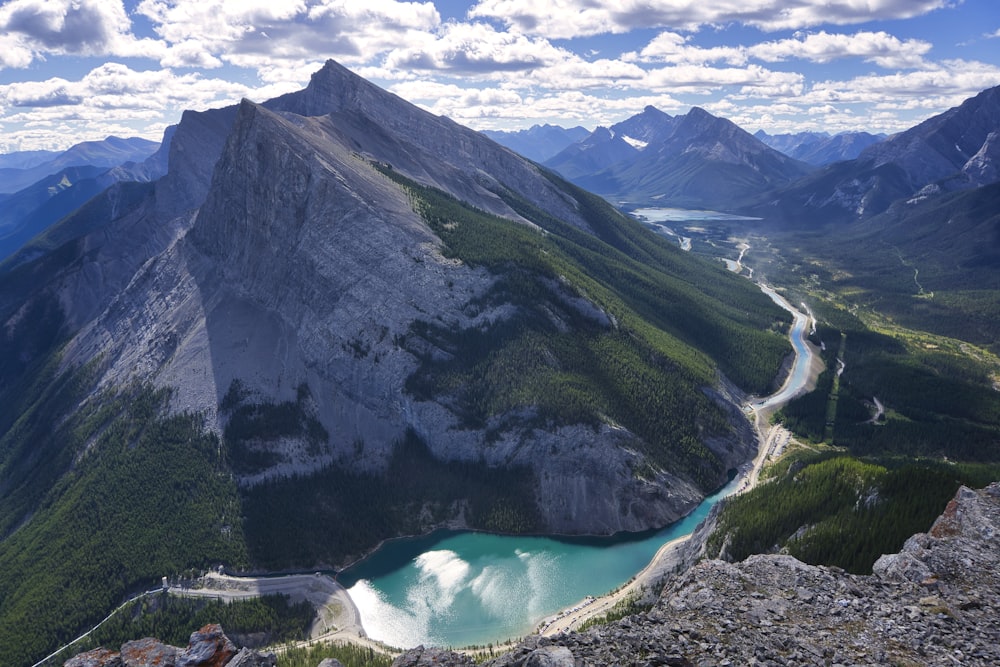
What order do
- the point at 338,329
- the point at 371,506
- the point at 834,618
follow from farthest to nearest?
the point at 338,329, the point at 371,506, the point at 834,618

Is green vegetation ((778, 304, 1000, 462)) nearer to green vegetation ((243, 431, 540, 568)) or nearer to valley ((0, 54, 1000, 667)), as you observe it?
valley ((0, 54, 1000, 667))

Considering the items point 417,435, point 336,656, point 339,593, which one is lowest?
point 339,593

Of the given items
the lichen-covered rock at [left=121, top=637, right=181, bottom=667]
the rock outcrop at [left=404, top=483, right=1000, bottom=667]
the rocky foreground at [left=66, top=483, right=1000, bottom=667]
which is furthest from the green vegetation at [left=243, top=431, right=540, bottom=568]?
the rock outcrop at [left=404, top=483, right=1000, bottom=667]

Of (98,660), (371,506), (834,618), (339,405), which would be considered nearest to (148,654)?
(98,660)

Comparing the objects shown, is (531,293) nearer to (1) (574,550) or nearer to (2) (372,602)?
(1) (574,550)

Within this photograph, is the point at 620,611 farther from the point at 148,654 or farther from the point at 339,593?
the point at 148,654

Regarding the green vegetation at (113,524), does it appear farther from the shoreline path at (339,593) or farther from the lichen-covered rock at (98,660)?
the lichen-covered rock at (98,660)

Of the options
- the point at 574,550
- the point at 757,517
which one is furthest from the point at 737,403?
the point at 757,517

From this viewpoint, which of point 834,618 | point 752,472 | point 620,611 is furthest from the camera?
point 752,472

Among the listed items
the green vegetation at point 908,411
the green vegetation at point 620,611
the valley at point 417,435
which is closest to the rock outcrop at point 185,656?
the green vegetation at point 620,611
